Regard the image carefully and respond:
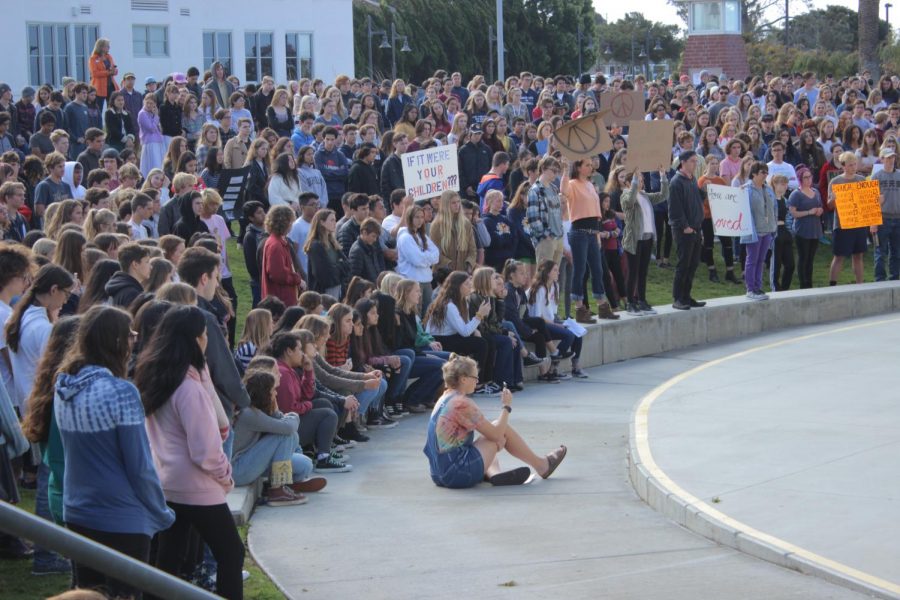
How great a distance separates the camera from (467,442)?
1160 cm

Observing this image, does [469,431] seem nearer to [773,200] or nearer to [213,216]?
[213,216]

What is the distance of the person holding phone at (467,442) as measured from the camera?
37.4 ft

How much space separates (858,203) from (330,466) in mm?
13383

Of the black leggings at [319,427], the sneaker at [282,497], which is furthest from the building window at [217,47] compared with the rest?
the sneaker at [282,497]

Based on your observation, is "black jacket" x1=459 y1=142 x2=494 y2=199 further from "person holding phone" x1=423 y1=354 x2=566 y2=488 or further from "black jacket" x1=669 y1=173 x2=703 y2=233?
"person holding phone" x1=423 y1=354 x2=566 y2=488

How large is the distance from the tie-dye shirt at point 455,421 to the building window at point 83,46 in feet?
122

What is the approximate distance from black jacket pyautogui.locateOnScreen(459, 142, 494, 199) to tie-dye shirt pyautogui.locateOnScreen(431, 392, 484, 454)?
394 inches

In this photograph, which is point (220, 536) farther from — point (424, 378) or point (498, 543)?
point (424, 378)

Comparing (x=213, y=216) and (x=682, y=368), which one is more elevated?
(x=213, y=216)

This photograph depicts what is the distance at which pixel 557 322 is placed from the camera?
17.6 metres

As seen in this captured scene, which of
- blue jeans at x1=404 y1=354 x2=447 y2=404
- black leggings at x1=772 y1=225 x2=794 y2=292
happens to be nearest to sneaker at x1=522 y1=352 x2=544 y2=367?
blue jeans at x1=404 y1=354 x2=447 y2=404

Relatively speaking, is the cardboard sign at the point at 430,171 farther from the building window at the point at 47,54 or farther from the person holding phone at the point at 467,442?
the building window at the point at 47,54

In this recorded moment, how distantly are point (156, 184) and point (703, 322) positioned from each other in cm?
827

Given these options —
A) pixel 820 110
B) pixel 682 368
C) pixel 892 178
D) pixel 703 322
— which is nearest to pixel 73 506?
pixel 682 368
